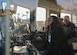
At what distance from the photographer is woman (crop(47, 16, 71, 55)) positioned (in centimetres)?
357

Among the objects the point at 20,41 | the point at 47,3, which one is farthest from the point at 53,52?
the point at 47,3

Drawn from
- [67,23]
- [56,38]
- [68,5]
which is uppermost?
[68,5]

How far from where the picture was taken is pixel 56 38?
11.8ft

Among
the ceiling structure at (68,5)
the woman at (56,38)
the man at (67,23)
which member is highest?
the ceiling structure at (68,5)

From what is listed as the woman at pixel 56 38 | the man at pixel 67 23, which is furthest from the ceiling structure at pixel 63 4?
the woman at pixel 56 38

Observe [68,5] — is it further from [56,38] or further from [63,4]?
[56,38]

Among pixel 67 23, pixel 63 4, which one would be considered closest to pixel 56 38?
pixel 67 23

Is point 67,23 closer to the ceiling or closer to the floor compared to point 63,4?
closer to the floor

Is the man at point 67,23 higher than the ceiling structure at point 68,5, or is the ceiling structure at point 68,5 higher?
the ceiling structure at point 68,5

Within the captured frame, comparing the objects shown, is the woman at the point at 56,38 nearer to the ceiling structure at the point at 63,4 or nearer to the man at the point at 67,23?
the man at the point at 67,23

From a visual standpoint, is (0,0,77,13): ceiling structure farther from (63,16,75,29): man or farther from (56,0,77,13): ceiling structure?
(63,16,75,29): man

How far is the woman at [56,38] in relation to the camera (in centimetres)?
357

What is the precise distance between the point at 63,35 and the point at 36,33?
48 cm

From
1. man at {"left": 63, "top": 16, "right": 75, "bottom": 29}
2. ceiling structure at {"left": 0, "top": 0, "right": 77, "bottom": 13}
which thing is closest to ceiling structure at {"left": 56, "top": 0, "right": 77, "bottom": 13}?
ceiling structure at {"left": 0, "top": 0, "right": 77, "bottom": 13}
